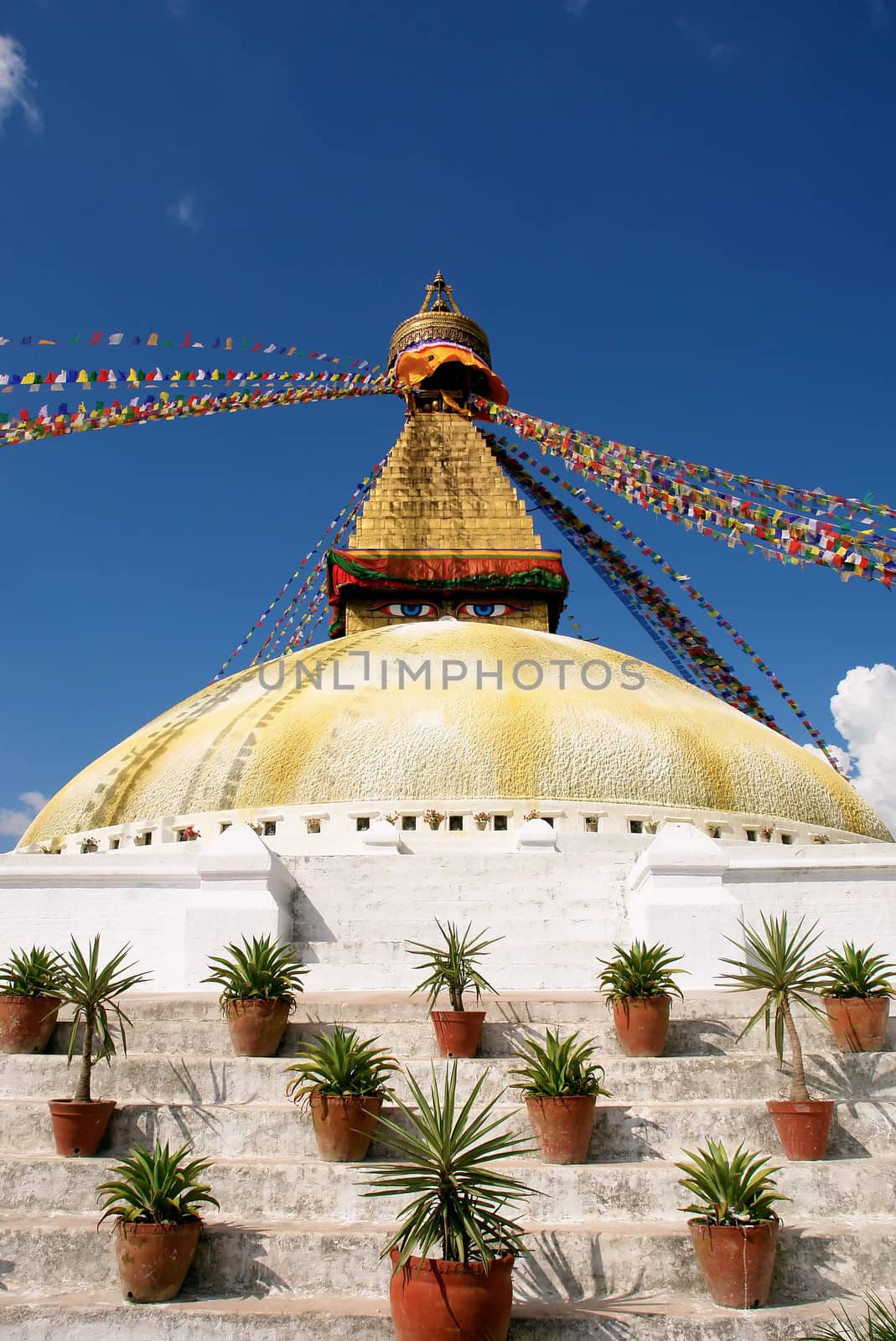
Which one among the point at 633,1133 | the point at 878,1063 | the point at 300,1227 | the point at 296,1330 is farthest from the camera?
the point at 878,1063

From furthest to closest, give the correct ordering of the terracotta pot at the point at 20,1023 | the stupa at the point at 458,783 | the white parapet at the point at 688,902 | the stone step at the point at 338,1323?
the stupa at the point at 458,783, the white parapet at the point at 688,902, the terracotta pot at the point at 20,1023, the stone step at the point at 338,1323

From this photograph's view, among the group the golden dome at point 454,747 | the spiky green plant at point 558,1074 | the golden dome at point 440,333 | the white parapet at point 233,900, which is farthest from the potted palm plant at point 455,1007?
the golden dome at point 440,333

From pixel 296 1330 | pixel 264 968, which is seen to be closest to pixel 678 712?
pixel 264 968

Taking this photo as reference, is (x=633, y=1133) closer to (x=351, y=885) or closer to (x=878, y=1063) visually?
(x=878, y=1063)

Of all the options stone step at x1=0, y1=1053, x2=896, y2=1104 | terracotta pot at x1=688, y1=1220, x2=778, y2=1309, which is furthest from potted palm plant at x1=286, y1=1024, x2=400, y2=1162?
terracotta pot at x1=688, y1=1220, x2=778, y2=1309

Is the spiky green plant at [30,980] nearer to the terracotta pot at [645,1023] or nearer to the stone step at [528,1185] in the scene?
the stone step at [528,1185]

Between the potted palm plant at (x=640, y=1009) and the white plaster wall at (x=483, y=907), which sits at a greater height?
the white plaster wall at (x=483, y=907)

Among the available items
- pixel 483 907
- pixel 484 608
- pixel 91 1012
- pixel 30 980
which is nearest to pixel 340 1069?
pixel 91 1012

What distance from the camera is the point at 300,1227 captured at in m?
4.93

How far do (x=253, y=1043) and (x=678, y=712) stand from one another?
27.3ft

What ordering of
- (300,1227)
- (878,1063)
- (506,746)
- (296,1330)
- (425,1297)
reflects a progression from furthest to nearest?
(506,746) < (878,1063) < (300,1227) < (296,1330) < (425,1297)

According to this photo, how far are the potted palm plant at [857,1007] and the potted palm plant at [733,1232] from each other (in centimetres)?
187

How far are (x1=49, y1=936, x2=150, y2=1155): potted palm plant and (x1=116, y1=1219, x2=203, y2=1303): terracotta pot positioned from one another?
3.67 feet

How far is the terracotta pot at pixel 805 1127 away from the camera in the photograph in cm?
541
